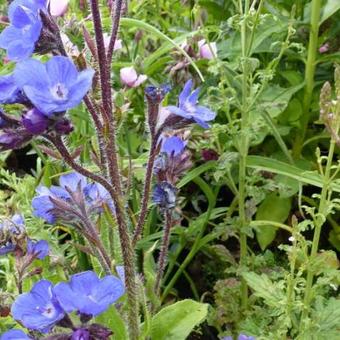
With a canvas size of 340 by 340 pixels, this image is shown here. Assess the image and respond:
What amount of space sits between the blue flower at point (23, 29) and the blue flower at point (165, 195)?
1.43 ft

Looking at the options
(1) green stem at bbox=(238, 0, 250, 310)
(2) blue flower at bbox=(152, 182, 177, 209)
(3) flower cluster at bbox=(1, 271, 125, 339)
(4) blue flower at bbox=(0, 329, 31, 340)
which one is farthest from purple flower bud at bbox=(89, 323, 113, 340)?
(1) green stem at bbox=(238, 0, 250, 310)

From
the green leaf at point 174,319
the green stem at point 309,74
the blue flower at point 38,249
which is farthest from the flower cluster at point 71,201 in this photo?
the green stem at point 309,74

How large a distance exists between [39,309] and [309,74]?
48.1 inches

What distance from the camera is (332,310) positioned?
1.39 m

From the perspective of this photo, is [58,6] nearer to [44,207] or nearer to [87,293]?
[44,207]

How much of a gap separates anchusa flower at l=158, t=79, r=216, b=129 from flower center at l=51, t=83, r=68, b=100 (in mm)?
192

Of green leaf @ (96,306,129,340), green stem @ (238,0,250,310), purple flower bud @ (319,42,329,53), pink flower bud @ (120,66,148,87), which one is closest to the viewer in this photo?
green leaf @ (96,306,129,340)

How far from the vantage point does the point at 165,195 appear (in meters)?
1.43

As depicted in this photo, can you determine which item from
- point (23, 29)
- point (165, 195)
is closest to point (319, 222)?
point (165, 195)

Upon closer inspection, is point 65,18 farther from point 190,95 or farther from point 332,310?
point 332,310

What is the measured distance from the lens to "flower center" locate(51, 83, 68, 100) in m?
1.04

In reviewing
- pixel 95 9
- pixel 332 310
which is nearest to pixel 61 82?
pixel 95 9

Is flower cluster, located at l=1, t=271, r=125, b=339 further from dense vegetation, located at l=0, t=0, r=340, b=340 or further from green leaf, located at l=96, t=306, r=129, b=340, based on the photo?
green leaf, located at l=96, t=306, r=129, b=340

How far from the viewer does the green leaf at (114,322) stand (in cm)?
126
